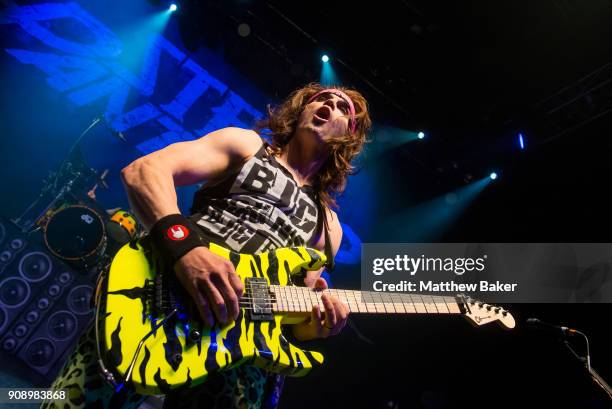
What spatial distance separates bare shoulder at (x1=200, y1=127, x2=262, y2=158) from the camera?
7.18 ft

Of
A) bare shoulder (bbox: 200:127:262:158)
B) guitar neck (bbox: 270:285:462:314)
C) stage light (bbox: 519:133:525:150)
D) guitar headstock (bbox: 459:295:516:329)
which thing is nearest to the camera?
guitar neck (bbox: 270:285:462:314)

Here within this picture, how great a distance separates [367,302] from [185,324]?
0.97 meters

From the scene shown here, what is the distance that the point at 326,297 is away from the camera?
2.07 m

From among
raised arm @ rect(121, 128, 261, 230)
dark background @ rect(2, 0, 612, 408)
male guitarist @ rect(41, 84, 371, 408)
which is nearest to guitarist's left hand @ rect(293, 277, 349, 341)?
male guitarist @ rect(41, 84, 371, 408)

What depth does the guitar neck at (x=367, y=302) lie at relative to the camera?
1931 millimetres

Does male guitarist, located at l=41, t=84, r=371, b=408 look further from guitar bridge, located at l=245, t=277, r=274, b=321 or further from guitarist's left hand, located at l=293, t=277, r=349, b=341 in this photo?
guitar bridge, located at l=245, t=277, r=274, b=321

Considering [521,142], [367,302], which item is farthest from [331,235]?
[521,142]

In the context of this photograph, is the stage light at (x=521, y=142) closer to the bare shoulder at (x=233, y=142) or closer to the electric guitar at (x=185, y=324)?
the bare shoulder at (x=233, y=142)

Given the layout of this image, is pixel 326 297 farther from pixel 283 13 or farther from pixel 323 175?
pixel 283 13

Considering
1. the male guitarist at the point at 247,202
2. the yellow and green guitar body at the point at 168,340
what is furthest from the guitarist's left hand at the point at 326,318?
the yellow and green guitar body at the point at 168,340

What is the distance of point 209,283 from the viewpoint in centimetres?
161

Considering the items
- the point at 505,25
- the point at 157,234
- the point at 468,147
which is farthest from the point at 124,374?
the point at 468,147

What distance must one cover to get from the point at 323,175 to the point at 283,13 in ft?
15.8

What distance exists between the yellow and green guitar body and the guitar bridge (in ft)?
0.05
